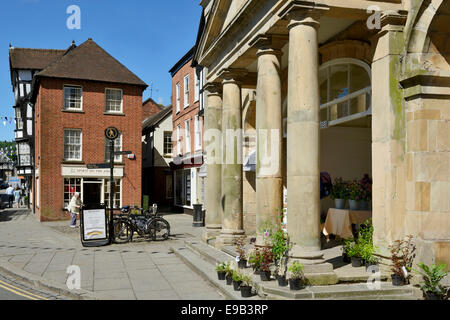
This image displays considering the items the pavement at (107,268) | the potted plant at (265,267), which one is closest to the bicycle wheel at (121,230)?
the pavement at (107,268)

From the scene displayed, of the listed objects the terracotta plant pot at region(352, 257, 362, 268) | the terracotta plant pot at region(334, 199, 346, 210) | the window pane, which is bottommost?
the terracotta plant pot at region(352, 257, 362, 268)

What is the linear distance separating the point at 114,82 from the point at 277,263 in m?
20.5

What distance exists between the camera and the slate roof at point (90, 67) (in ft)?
81.1

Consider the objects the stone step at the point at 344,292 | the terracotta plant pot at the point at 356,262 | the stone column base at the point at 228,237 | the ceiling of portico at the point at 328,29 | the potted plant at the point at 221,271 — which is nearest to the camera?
the stone step at the point at 344,292

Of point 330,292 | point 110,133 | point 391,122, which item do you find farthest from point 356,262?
point 110,133

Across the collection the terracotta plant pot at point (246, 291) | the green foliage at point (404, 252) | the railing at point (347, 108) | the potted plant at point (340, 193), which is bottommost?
the terracotta plant pot at point (246, 291)

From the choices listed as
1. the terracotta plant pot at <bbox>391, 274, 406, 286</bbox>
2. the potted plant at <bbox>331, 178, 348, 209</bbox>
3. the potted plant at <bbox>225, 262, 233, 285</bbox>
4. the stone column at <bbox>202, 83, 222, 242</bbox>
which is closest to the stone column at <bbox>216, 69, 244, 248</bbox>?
the stone column at <bbox>202, 83, 222, 242</bbox>

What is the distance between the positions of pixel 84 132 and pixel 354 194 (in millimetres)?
18577

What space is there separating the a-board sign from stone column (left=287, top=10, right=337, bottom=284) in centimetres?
823

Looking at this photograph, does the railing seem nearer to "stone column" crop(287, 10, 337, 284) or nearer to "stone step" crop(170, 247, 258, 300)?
"stone column" crop(287, 10, 337, 284)

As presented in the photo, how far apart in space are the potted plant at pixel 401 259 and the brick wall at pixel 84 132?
66.1ft

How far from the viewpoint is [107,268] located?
10.1m

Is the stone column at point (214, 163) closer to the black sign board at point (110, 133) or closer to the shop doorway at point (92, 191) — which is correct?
the black sign board at point (110, 133)

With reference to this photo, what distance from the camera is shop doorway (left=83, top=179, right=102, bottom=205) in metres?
24.9
